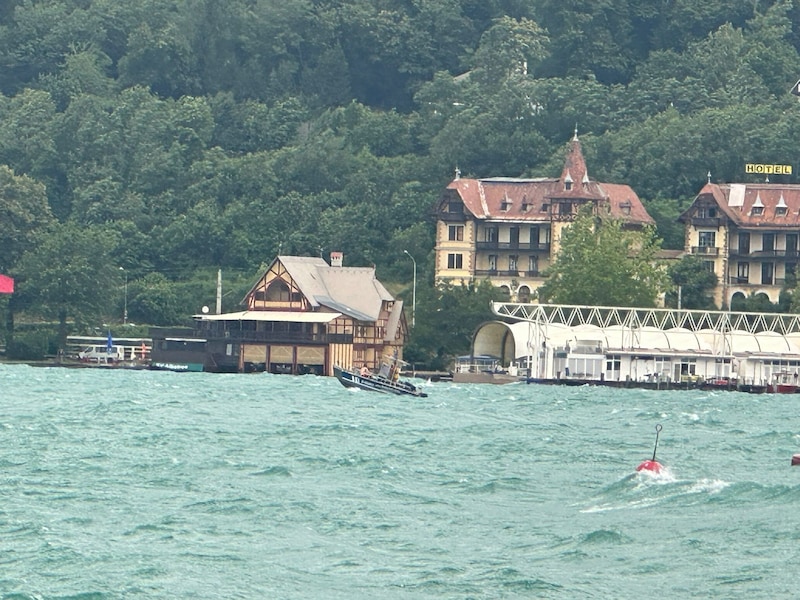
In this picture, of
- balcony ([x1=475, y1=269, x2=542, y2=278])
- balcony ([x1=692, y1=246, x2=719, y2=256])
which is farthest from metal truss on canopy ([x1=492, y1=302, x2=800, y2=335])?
balcony ([x1=475, y1=269, x2=542, y2=278])

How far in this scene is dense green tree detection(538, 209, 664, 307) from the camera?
14475 cm

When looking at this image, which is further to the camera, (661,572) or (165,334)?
(165,334)

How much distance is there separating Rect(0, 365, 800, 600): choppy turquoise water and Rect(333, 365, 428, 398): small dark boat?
47.4ft

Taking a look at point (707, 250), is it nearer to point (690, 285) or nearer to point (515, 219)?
point (690, 285)

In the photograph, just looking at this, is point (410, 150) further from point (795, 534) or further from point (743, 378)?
point (795, 534)

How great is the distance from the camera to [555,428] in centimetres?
8688

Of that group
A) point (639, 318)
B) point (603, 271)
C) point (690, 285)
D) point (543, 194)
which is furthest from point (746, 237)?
point (639, 318)

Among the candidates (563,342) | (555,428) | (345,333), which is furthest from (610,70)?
(555,428)

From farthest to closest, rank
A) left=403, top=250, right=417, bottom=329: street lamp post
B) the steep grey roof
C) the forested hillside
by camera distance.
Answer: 1. the forested hillside
2. left=403, top=250, right=417, bottom=329: street lamp post
3. the steep grey roof

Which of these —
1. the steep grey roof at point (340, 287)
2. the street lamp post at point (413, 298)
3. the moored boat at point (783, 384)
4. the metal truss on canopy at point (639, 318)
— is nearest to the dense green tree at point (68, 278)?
the steep grey roof at point (340, 287)

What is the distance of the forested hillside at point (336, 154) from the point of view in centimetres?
16288

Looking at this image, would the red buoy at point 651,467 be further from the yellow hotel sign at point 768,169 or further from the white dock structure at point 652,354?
the yellow hotel sign at point 768,169

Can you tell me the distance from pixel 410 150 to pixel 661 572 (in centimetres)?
13727

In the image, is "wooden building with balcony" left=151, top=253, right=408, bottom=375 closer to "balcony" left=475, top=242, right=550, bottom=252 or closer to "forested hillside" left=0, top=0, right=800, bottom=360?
"forested hillside" left=0, top=0, right=800, bottom=360
